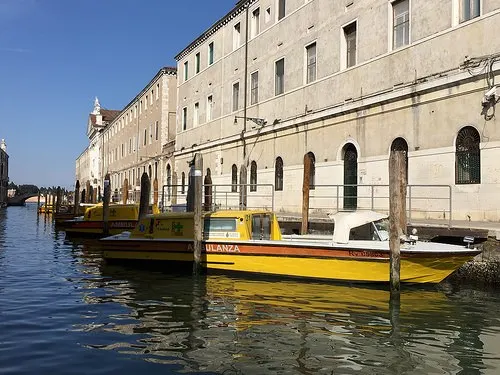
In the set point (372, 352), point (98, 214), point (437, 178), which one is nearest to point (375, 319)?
point (372, 352)

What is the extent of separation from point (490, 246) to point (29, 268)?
11145mm

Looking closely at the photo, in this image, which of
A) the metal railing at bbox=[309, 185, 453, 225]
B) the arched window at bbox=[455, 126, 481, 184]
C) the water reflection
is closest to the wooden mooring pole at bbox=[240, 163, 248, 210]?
the metal railing at bbox=[309, 185, 453, 225]

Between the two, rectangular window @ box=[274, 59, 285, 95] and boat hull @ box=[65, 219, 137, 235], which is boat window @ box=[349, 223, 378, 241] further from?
boat hull @ box=[65, 219, 137, 235]

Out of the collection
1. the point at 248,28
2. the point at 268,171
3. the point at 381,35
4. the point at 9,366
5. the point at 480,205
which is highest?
the point at 248,28

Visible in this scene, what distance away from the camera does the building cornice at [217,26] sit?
2576 centimetres

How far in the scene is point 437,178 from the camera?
547 inches

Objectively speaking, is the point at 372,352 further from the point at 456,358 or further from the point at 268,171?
the point at 268,171

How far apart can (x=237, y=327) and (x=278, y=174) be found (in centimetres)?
1486

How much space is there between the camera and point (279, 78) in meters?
22.6

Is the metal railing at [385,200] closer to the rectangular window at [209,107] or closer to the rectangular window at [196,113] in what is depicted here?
the rectangular window at [209,107]

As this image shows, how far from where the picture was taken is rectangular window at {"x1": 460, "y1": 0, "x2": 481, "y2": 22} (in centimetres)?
1306

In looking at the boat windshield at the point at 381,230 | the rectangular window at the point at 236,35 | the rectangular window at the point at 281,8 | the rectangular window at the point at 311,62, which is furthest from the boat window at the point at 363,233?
the rectangular window at the point at 236,35

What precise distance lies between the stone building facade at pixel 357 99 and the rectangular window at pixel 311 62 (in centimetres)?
4

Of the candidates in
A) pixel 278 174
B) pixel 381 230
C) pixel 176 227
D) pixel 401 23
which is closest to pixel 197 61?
pixel 278 174
